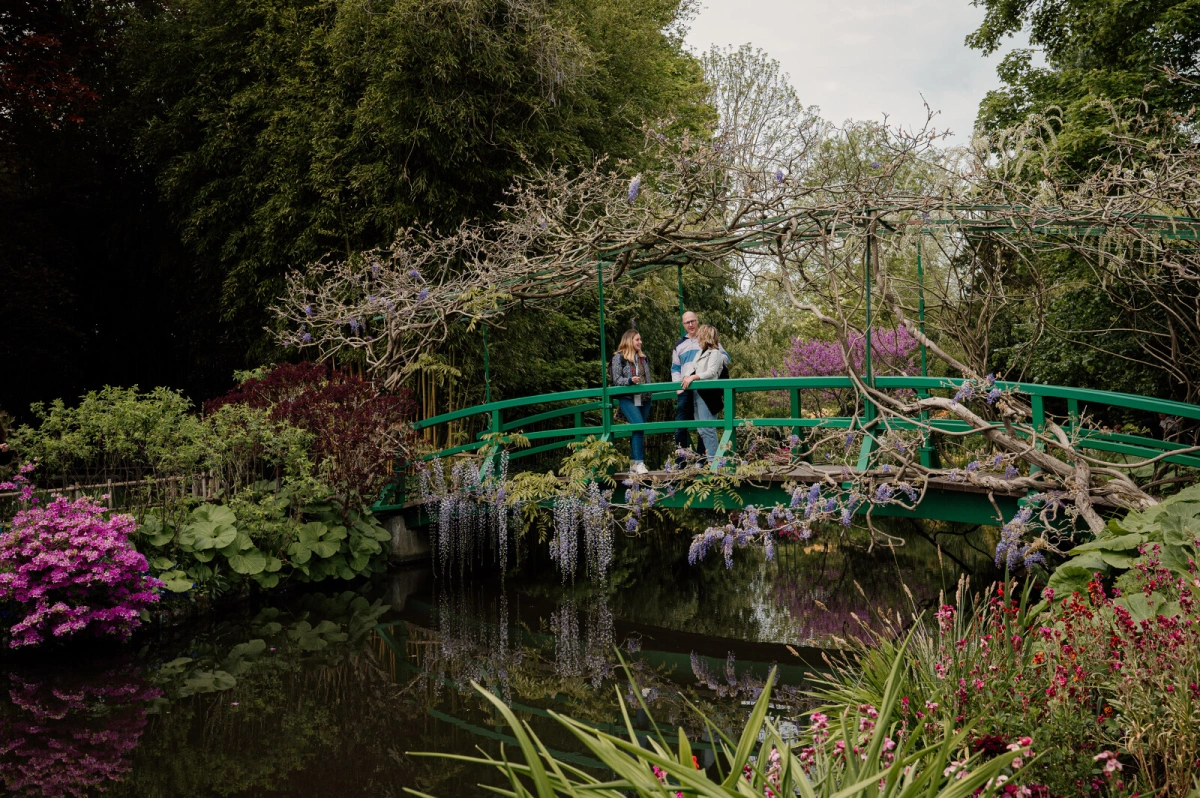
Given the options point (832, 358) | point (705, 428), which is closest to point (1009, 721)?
point (705, 428)

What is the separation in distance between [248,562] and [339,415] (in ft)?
5.15

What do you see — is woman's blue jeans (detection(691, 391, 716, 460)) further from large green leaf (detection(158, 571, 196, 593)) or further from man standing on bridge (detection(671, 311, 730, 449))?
large green leaf (detection(158, 571, 196, 593))

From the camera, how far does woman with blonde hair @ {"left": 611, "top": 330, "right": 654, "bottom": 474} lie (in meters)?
7.79

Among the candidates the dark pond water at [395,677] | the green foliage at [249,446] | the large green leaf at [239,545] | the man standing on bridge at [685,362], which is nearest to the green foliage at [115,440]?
the green foliage at [249,446]

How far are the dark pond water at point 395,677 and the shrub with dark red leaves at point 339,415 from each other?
98 cm

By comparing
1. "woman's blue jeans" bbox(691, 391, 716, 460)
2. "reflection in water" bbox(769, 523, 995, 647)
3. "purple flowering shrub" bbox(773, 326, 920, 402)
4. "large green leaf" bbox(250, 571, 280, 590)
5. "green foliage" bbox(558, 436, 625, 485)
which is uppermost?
"purple flowering shrub" bbox(773, 326, 920, 402)

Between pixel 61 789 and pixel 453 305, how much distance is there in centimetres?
538

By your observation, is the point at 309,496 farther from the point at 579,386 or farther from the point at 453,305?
the point at 579,386

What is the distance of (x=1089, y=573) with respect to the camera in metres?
4.21

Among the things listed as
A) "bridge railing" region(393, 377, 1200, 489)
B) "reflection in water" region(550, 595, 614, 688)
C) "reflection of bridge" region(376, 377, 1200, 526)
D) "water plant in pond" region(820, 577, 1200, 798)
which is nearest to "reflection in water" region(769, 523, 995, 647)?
"reflection of bridge" region(376, 377, 1200, 526)

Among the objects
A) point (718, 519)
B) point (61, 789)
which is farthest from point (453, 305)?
point (61, 789)

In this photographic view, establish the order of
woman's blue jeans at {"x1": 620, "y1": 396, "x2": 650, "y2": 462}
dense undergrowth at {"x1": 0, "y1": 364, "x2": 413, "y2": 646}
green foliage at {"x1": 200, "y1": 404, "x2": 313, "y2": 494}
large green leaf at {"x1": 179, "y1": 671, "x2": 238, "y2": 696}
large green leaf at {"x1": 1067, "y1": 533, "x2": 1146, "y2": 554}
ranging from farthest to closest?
woman's blue jeans at {"x1": 620, "y1": 396, "x2": 650, "y2": 462} → green foliage at {"x1": 200, "y1": 404, "x2": 313, "y2": 494} → dense undergrowth at {"x1": 0, "y1": 364, "x2": 413, "y2": 646} → large green leaf at {"x1": 179, "y1": 671, "x2": 238, "y2": 696} → large green leaf at {"x1": 1067, "y1": 533, "x2": 1146, "y2": 554}

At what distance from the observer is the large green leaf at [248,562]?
7.03m

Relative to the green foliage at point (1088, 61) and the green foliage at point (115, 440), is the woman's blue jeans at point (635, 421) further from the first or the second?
the green foliage at point (1088, 61)
